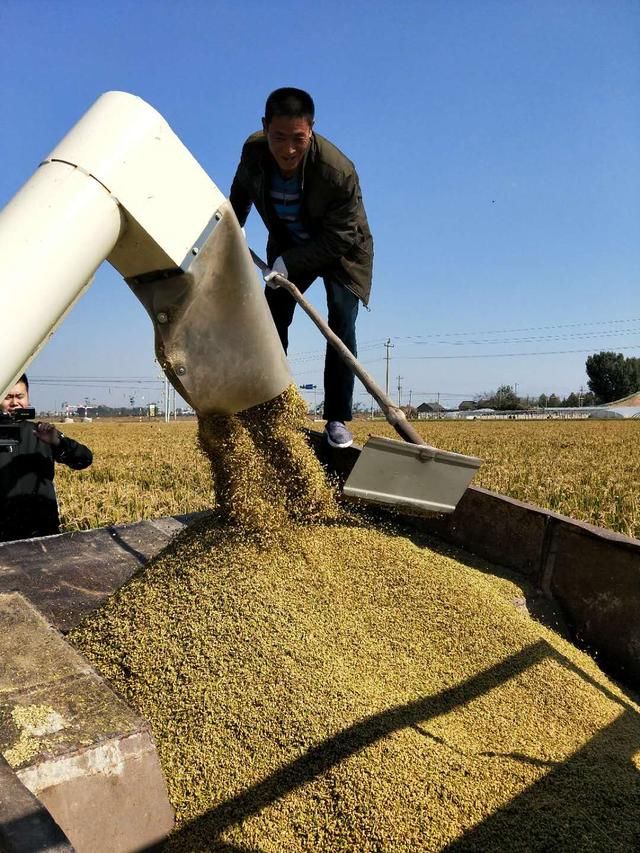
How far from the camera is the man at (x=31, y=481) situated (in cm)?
353

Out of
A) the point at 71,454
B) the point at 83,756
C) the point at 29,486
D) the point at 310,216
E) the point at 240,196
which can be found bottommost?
the point at 83,756

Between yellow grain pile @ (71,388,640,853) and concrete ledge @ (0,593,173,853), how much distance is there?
0.13 meters

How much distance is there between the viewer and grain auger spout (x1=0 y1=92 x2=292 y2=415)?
3.06 ft

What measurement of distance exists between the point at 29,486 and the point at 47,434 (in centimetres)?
31

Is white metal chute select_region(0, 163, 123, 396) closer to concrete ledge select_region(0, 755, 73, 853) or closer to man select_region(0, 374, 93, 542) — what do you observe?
concrete ledge select_region(0, 755, 73, 853)

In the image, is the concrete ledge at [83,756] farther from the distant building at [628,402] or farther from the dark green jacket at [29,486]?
the distant building at [628,402]

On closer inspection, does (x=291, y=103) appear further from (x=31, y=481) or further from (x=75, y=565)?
(x=31, y=481)

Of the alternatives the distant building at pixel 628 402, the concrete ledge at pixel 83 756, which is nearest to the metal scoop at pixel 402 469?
the concrete ledge at pixel 83 756

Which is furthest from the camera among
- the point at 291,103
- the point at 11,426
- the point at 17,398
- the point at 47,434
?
the point at 47,434

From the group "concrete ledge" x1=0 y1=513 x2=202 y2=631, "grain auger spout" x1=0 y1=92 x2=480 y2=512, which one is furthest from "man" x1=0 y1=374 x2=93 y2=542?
"grain auger spout" x1=0 y1=92 x2=480 y2=512

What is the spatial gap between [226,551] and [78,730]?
809mm

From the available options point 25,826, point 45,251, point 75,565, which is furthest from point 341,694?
point 75,565

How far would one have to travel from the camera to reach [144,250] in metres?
1.21

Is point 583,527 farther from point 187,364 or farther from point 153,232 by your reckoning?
point 153,232
